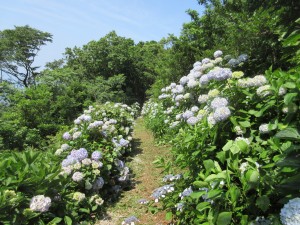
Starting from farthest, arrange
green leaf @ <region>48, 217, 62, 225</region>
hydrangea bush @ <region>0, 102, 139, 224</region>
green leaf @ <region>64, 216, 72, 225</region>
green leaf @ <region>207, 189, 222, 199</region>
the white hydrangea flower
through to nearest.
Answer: green leaf @ <region>64, 216, 72, 225</region>, green leaf @ <region>48, 217, 62, 225</region>, hydrangea bush @ <region>0, 102, 139, 224</region>, the white hydrangea flower, green leaf @ <region>207, 189, 222, 199</region>

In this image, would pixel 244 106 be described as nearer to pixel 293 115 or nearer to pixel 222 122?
pixel 222 122

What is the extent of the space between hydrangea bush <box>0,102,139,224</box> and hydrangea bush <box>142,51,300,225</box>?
1273 millimetres

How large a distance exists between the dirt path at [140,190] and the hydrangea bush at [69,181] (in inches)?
8.9

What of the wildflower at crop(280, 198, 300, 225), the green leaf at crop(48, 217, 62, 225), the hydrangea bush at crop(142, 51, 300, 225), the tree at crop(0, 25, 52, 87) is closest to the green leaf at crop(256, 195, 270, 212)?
the hydrangea bush at crop(142, 51, 300, 225)

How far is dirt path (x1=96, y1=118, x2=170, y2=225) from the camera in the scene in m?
3.65

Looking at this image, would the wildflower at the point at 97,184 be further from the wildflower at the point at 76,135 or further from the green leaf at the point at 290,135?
the green leaf at the point at 290,135

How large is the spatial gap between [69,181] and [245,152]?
2516 mm

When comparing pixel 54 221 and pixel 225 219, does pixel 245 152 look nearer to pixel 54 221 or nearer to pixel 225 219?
pixel 225 219

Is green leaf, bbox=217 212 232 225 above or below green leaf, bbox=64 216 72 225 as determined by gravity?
above

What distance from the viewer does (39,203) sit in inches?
102

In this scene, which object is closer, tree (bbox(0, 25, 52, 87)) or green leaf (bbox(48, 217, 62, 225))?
green leaf (bbox(48, 217, 62, 225))

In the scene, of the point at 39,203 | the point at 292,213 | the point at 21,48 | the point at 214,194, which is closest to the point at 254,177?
the point at 214,194

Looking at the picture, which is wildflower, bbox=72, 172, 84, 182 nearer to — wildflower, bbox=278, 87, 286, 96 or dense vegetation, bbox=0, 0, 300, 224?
dense vegetation, bbox=0, 0, 300, 224

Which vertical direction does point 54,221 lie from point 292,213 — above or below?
below
